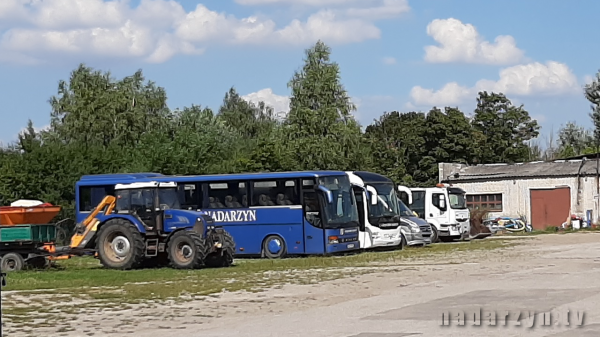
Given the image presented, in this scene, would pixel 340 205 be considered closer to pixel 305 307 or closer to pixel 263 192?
pixel 263 192

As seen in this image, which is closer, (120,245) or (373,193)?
(120,245)

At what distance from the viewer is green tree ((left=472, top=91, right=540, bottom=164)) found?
87356 millimetres

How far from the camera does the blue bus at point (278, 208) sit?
3036cm

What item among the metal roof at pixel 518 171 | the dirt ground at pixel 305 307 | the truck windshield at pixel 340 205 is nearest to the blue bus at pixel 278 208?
the truck windshield at pixel 340 205

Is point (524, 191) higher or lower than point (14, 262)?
higher

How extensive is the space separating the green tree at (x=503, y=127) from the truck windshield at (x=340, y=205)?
54.8 meters

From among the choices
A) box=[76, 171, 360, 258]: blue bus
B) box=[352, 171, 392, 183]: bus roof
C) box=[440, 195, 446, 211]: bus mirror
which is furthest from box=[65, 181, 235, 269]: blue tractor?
box=[440, 195, 446, 211]: bus mirror

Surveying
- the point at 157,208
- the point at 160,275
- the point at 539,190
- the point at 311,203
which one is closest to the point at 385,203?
the point at 311,203

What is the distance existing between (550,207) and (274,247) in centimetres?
3529

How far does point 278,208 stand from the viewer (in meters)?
30.8

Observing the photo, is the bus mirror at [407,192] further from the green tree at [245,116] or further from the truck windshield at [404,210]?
the green tree at [245,116]

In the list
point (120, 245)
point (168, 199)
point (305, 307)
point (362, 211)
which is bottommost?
point (305, 307)

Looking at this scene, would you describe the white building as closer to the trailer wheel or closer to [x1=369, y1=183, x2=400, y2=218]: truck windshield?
[x1=369, y1=183, x2=400, y2=218]: truck windshield

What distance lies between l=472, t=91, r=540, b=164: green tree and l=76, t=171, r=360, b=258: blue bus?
5566 centimetres
